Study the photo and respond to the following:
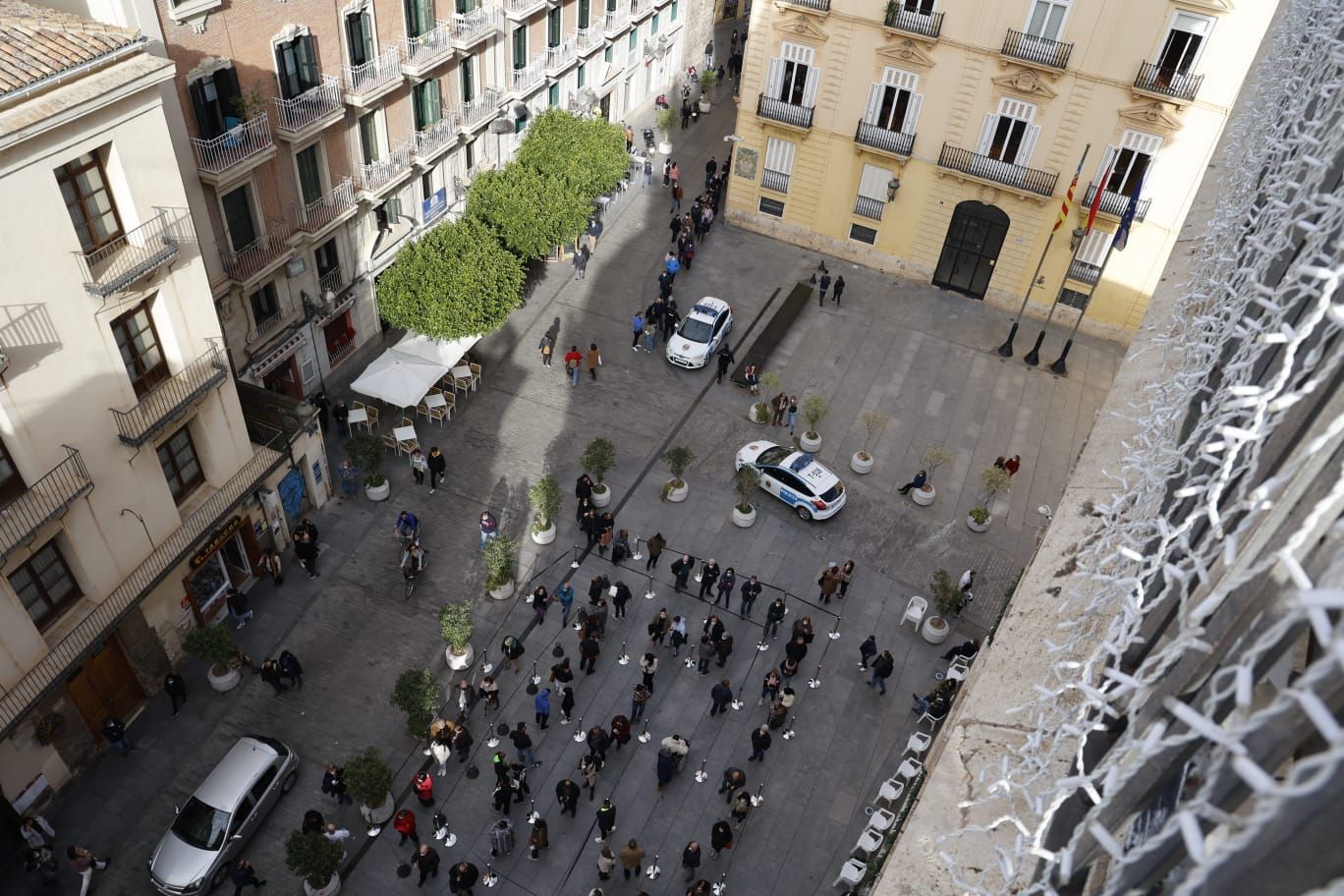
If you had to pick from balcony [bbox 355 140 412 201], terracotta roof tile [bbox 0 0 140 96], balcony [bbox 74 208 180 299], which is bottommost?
balcony [bbox 355 140 412 201]

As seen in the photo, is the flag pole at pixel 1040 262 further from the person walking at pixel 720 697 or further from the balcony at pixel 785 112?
the person walking at pixel 720 697

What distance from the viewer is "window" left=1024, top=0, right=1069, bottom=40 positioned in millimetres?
31656

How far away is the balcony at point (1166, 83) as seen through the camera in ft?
101

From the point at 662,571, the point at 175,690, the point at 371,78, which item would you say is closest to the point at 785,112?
the point at 371,78

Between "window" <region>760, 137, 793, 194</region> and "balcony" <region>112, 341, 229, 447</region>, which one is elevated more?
"balcony" <region>112, 341, 229, 447</region>

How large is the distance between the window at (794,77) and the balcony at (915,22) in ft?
11.7

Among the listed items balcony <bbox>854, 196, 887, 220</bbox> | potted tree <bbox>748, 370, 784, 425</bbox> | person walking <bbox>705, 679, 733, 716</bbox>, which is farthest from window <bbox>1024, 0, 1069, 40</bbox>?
person walking <bbox>705, 679, 733, 716</bbox>

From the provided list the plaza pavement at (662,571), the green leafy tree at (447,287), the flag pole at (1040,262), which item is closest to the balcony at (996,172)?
the flag pole at (1040,262)

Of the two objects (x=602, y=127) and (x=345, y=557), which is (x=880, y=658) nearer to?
(x=345, y=557)

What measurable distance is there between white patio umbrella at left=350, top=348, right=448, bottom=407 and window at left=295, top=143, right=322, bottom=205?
5259 mm

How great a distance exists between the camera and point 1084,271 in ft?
120

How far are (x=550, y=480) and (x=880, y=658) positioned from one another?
1001cm

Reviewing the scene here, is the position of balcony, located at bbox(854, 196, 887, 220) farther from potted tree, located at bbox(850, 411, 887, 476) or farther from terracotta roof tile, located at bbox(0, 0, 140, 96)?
terracotta roof tile, located at bbox(0, 0, 140, 96)

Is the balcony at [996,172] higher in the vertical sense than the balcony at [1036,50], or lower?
lower
